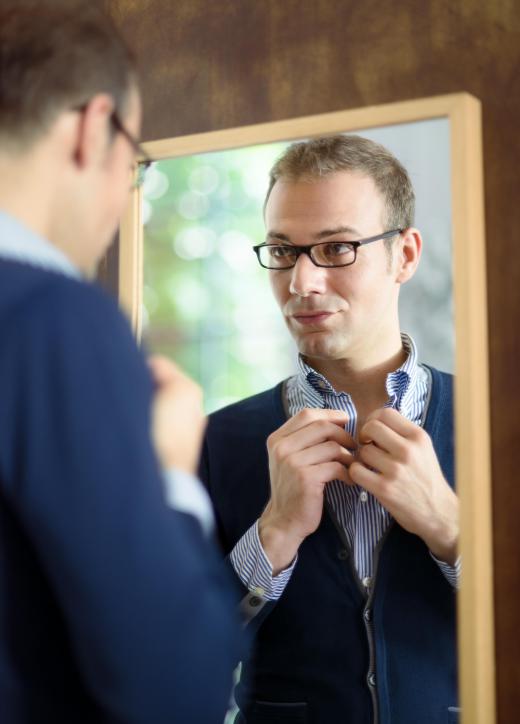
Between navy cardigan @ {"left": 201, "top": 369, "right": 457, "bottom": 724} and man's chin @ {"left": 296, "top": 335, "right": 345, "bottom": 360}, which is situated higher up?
man's chin @ {"left": 296, "top": 335, "right": 345, "bottom": 360}

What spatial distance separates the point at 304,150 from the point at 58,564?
568 mm

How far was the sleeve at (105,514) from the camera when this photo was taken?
0.47m

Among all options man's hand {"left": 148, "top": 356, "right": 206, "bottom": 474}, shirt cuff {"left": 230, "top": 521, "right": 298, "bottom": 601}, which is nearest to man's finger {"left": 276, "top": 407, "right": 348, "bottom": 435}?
shirt cuff {"left": 230, "top": 521, "right": 298, "bottom": 601}

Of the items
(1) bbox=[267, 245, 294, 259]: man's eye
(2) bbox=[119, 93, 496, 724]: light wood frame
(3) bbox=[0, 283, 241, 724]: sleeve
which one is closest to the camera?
(3) bbox=[0, 283, 241, 724]: sleeve

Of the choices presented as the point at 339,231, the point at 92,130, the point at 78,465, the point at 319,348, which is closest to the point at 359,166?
the point at 339,231

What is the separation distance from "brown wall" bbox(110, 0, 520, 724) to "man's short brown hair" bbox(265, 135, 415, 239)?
4 centimetres

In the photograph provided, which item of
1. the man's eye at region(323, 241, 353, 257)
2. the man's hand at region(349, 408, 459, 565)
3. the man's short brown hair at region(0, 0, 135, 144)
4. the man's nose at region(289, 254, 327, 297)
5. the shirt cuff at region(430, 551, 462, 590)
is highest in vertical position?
the man's short brown hair at region(0, 0, 135, 144)

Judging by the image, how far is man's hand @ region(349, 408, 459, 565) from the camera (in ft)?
2.85

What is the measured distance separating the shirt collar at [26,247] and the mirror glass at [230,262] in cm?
42

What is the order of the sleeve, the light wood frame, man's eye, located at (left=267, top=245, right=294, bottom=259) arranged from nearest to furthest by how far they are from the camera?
1. the sleeve
2. the light wood frame
3. man's eye, located at (left=267, top=245, right=294, bottom=259)

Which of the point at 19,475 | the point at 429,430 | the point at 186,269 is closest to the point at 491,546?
the point at 429,430

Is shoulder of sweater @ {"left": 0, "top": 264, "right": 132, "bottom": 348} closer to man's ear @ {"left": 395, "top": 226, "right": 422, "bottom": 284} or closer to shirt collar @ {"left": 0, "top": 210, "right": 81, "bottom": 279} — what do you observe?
shirt collar @ {"left": 0, "top": 210, "right": 81, "bottom": 279}

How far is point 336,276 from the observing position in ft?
3.05

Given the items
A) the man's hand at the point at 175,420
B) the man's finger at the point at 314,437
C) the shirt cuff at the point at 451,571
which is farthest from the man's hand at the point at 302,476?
the man's hand at the point at 175,420
